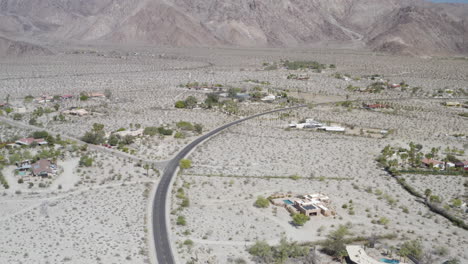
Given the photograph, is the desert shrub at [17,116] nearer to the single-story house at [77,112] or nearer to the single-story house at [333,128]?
the single-story house at [77,112]

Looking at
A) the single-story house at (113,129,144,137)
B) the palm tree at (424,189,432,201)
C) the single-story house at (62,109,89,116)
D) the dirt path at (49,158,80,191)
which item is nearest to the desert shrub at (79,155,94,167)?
the dirt path at (49,158,80,191)

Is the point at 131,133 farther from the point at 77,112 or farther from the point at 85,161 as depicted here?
the point at 77,112

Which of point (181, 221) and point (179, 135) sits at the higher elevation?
point (179, 135)

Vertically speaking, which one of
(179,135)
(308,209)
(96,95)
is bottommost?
(308,209)

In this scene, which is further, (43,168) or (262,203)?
(43,168)

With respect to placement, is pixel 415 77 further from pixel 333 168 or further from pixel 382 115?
pixel 333 168

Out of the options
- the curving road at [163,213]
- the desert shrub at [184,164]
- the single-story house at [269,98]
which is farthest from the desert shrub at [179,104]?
the desert shrub at [184,164]

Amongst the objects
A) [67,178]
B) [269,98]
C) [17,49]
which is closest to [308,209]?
[67,178]

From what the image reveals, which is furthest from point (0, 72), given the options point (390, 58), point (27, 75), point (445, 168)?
point (390, 58)

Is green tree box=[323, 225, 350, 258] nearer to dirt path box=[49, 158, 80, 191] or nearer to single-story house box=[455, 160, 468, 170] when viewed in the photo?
single-story house box=[455, 160, 468, 170]
